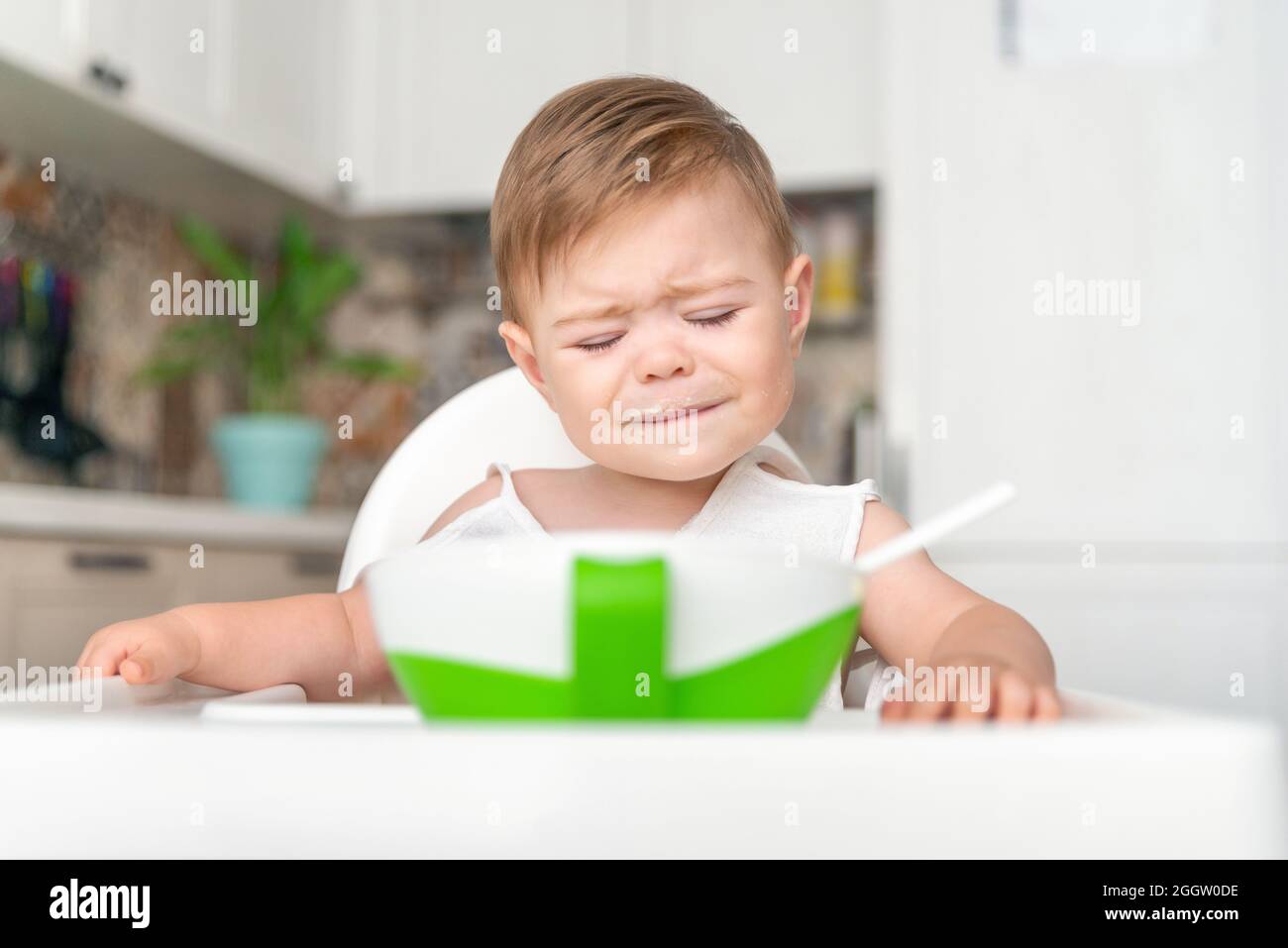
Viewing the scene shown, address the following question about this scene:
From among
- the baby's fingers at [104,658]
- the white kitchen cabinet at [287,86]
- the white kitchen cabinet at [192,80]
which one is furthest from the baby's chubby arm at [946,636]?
the white kitchen cabinet at [287,86]

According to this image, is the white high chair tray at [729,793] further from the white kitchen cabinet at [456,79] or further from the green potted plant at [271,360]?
Answer: the white kitchen cabinet at [456,79]

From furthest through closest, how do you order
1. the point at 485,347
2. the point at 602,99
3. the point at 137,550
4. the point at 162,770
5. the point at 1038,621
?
the point at 485,347
the point at 1038,621
the point at 137,550
the point at 602,99
the point at 162,770

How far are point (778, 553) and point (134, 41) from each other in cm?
242

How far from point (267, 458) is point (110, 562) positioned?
1.95 ft

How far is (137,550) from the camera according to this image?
2219 mm

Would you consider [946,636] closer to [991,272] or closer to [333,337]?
[991,272]

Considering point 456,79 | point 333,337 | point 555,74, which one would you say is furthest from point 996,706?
point 333,337

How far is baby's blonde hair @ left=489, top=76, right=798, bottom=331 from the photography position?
0.88 metres

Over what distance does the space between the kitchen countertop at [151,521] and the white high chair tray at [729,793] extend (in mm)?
1750

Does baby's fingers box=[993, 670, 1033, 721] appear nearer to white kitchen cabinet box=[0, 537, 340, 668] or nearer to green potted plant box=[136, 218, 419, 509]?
white kitchen cabinet box=[0, 537, 340, 668]

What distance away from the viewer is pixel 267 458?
2705mm

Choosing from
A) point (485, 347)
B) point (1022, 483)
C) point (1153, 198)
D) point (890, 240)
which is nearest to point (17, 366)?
point (485, 347)

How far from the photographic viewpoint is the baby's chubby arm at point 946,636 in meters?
0.46

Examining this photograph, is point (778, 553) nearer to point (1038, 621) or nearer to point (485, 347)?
point (1038, 621)
